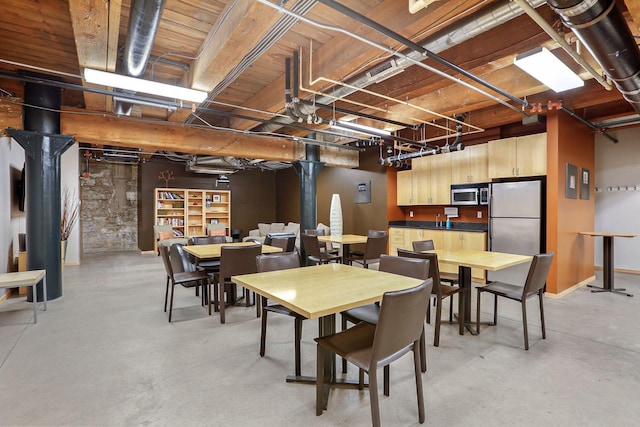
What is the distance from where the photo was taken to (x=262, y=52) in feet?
9.09

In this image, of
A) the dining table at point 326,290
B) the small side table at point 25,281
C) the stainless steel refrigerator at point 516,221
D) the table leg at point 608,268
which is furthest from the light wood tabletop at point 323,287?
the table leg at point 608,268

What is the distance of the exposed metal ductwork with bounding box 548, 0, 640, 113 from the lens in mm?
1668

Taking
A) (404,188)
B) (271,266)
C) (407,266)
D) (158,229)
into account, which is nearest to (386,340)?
(407,266)

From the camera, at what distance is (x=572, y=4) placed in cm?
163

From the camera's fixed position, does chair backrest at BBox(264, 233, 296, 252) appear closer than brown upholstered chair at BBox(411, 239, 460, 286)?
No

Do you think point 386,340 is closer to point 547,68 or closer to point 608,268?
point 547,68

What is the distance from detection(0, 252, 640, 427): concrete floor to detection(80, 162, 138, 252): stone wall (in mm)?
6071

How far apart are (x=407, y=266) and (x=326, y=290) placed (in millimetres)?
983

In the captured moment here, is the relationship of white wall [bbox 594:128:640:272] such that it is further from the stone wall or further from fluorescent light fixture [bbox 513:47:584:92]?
the stone wall

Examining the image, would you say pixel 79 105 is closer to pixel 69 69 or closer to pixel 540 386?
pixel 69 69

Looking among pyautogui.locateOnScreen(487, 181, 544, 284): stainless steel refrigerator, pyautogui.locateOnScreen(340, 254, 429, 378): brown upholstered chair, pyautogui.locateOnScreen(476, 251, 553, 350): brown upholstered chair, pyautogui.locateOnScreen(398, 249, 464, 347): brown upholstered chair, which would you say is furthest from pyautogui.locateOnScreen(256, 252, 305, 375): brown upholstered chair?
pyautogui.locateOnScreen(487, 181, 544, 284): stainless steel refrigerator

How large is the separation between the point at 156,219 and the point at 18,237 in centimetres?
403

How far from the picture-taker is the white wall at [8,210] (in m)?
4.43

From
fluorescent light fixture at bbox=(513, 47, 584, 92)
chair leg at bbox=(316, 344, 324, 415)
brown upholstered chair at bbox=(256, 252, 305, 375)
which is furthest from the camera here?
brown upholstered chair at bbox=(256, 252, 305, 375)
